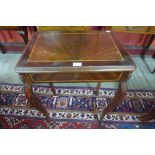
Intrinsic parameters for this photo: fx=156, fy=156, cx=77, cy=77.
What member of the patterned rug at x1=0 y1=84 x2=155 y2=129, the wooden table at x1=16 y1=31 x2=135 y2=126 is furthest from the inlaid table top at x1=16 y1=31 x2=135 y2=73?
the patterned rug at x1=0 y1=84 x2=155 y2=129

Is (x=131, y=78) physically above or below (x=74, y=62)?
below

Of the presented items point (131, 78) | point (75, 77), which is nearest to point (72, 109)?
point (75, 77)

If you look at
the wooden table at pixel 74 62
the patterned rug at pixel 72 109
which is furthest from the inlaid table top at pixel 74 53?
the patterned rug at pixel 72 109

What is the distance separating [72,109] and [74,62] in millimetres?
626

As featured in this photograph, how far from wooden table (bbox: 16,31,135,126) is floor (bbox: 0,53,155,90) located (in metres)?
0.66

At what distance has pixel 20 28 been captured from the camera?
1.55 m

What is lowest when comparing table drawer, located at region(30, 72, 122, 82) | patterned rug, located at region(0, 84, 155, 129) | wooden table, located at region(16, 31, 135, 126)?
patterned rug, located at region(0, 84, 155, 129)

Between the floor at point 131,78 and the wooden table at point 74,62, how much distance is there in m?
0.66

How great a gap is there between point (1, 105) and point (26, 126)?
0.33 metres

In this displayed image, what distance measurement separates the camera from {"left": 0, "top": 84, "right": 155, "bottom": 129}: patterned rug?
123cm

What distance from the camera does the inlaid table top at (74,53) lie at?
2.55 ft

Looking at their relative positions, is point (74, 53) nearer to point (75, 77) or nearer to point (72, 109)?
point (75, 77)

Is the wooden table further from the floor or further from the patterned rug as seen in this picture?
the floor

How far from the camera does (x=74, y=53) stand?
865 millimetres
